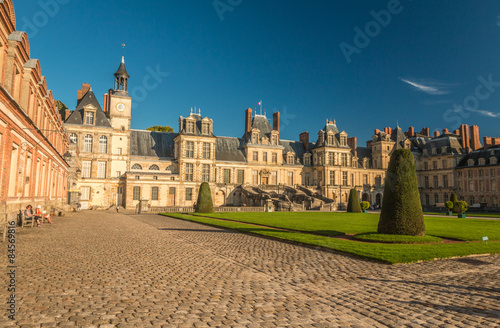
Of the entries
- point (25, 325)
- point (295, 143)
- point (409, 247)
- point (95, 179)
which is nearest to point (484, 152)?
point (295, 143)

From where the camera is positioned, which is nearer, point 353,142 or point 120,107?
point 120,107

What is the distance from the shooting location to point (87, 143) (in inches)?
1705

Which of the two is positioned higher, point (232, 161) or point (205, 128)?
point (205, 128)

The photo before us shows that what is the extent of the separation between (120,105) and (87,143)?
6.69 m

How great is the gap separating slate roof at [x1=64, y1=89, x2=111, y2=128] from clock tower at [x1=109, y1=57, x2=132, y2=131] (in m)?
1.31

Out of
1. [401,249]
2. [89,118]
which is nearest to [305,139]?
[89,118]

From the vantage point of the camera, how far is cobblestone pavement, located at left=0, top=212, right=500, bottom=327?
4.97m

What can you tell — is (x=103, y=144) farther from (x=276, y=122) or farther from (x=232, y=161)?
(x=276, y=122)

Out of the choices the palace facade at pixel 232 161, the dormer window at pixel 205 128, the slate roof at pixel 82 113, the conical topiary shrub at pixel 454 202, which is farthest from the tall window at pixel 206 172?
the conical topiary shrub at pixel 454 202

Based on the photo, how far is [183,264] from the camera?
8.91 meters

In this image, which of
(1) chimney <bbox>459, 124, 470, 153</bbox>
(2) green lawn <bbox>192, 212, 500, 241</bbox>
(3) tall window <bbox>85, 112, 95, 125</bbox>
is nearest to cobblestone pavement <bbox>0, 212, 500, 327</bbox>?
(2) green lawn <bbox>192, 212, 500, 241</bbox>

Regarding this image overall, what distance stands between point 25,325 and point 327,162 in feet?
179

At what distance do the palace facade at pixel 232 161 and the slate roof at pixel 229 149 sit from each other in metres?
0.15

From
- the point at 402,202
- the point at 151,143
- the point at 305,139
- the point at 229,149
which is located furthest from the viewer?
the point at 305,139
